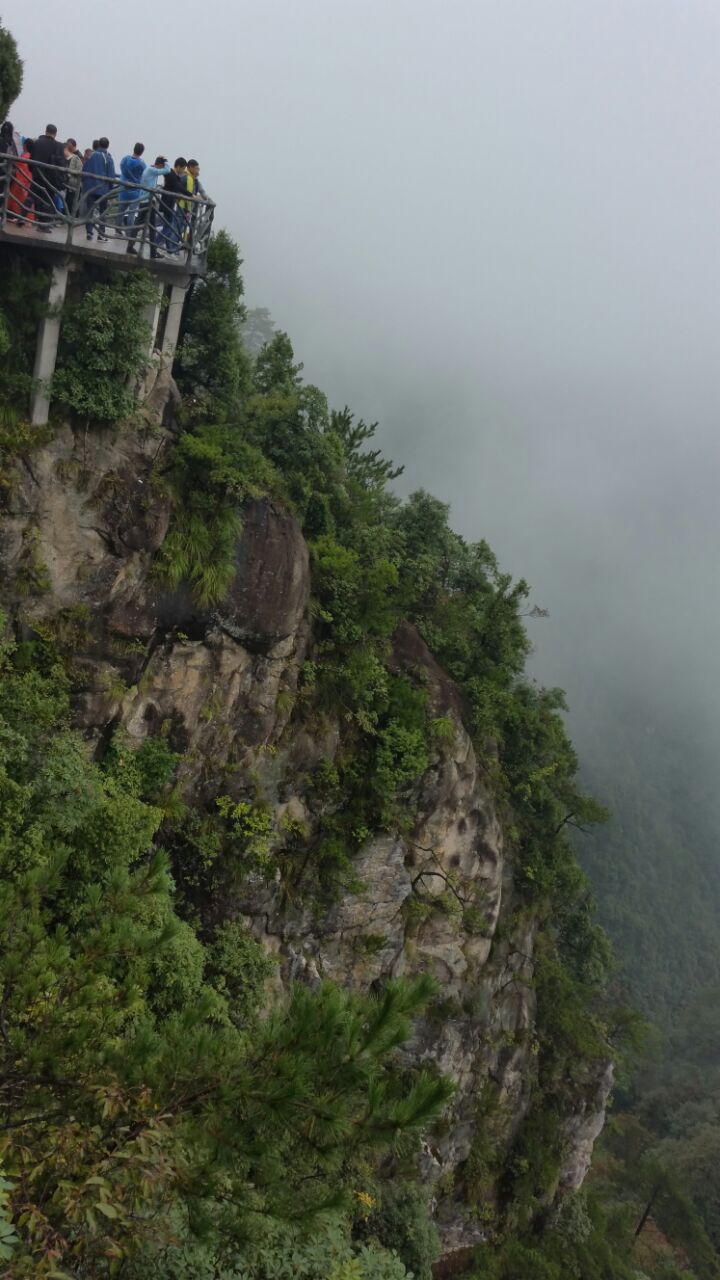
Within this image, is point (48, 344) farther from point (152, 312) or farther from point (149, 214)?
point (149, 214)

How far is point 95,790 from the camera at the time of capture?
10219mm

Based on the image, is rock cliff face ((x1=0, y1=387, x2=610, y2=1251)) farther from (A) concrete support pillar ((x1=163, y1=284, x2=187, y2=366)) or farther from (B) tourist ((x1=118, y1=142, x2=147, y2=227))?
(B) tourist ((x1=118, y1=142, x2=147, y2=227))

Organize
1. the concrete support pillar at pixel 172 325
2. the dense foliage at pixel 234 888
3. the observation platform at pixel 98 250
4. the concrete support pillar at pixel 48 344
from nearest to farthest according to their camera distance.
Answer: the dense foliage at pixel 234 888, the observation platform at pixel 98 250, the concrete support pillar at pixel 48 344, the concrete support pillar at pixel 172 325

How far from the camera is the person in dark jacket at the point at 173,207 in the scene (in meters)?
12.0

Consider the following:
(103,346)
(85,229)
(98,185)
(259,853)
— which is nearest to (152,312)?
(103,346)

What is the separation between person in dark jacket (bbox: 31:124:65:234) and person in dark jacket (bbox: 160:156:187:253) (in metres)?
1.70

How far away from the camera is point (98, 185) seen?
37.6ft

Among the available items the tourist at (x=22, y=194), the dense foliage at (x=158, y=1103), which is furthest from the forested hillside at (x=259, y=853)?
the tourist at (x=22, y=194)

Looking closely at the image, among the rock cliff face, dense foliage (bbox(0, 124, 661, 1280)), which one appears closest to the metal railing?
dense foliage (bbox(0, 124, 661, 1280))

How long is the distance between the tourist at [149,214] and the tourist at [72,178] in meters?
0.94

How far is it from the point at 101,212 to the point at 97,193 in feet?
1.31

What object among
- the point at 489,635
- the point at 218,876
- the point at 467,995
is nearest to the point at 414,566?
the point at 489,635

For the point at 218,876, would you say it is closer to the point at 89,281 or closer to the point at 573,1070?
the point at 89,281

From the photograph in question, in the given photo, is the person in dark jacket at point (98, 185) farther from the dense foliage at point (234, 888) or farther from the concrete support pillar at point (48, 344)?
the dense foliage at point (234, 888)
